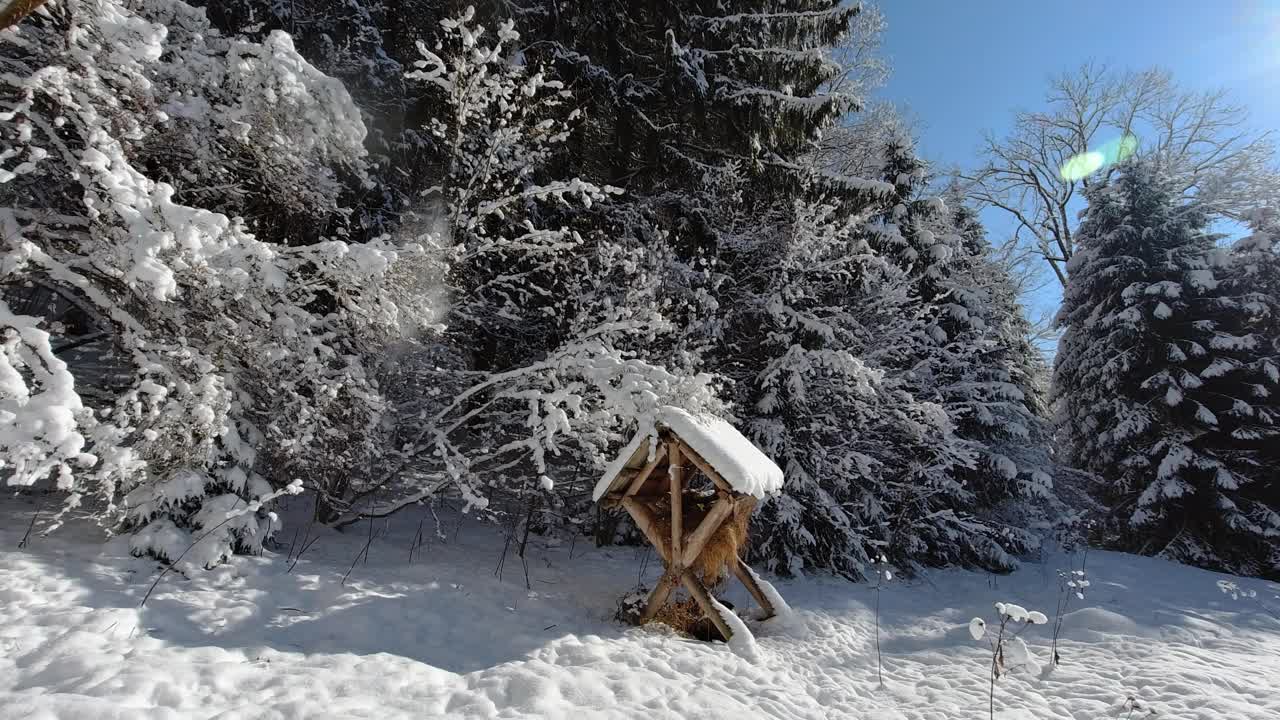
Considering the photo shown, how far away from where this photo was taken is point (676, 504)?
5707 millimetres

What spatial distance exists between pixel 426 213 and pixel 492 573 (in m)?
4.36

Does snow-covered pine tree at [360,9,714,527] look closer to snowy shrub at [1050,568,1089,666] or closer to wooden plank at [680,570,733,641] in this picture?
wooden plank at [680,570,733,641]

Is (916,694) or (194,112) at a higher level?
(194,112)

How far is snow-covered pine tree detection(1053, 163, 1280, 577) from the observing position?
11641 millimetres

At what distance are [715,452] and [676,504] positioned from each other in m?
0.86

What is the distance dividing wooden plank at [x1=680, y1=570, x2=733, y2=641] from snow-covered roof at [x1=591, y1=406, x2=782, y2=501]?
1105 millimetres

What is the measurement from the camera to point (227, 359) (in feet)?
15.7

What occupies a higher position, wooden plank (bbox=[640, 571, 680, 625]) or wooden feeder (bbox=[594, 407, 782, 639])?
wooden feeder (bbox=[594, 407, 782, 639])

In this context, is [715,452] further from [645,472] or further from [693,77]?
[693,77]

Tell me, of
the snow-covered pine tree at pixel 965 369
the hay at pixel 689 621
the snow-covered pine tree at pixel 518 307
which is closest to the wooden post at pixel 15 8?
the snow-covered pine tree at pixel 518 307

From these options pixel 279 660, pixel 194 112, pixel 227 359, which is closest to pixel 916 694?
pixel 279 660

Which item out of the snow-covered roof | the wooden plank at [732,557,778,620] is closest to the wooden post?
the snow-covered roof

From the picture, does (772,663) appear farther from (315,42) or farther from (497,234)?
(315,42)

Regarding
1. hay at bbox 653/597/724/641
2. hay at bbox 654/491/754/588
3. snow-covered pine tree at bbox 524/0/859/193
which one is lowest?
hay at bbox 653/597/724/641
